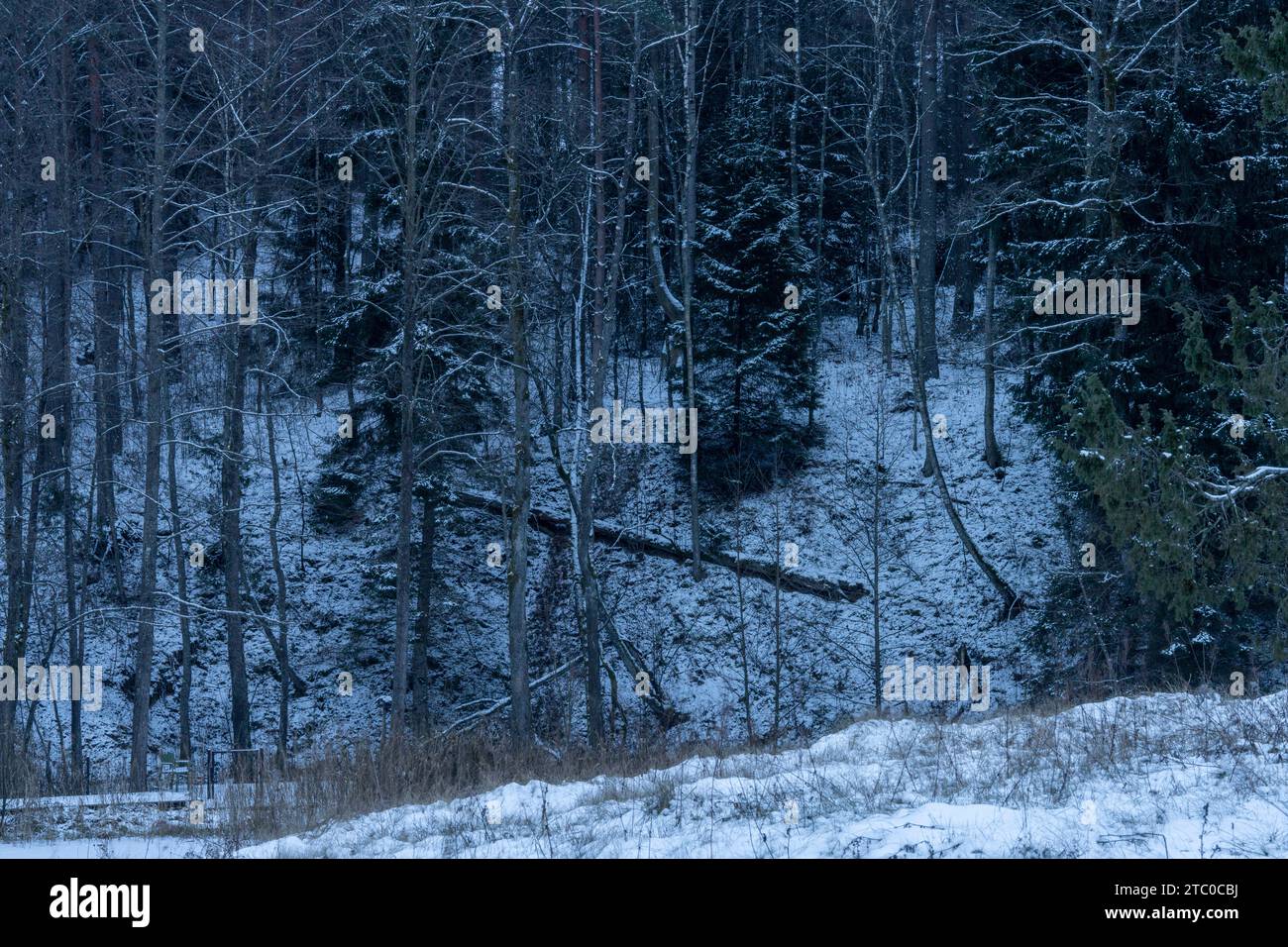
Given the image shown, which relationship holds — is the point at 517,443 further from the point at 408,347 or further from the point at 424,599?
the point at 424,599

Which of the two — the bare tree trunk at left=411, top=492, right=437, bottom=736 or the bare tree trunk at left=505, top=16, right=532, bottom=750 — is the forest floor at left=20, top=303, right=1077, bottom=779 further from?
the bare tree trunk at left=505, top=16, right=532, bottom=750

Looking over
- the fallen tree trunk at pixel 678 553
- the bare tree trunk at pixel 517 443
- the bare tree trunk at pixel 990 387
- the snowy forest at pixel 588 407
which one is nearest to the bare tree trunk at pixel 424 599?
the snowy forest at pixel 588 407

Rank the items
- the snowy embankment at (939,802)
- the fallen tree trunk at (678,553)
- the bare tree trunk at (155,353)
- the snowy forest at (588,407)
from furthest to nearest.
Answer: the fallen tree trunk at (678,553)
the bare tree trunk at (155,353)
the snowy forest at (588,407)
the snowy embankment at (939,802)

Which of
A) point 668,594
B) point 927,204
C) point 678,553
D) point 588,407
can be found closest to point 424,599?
point 668,594

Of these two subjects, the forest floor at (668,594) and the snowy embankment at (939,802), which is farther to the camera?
the forest floor at (668,594)

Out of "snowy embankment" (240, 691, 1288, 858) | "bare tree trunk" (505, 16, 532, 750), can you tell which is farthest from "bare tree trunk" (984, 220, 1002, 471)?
"snowy embankment" (240, 691, 1288, 858)

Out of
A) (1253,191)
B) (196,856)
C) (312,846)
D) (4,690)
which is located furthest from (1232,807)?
(4,690)

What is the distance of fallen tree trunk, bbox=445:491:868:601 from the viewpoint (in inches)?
931

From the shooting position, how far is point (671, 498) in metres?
27.4

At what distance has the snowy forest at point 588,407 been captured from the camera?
49.0 ft

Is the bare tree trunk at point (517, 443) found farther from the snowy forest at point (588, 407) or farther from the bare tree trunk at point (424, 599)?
the bare tree trunk at point (424, 599)

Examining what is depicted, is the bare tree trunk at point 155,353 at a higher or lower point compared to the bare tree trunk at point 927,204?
lower

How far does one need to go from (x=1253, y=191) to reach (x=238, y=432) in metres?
19.1

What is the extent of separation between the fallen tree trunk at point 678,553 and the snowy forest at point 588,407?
0.34ft
